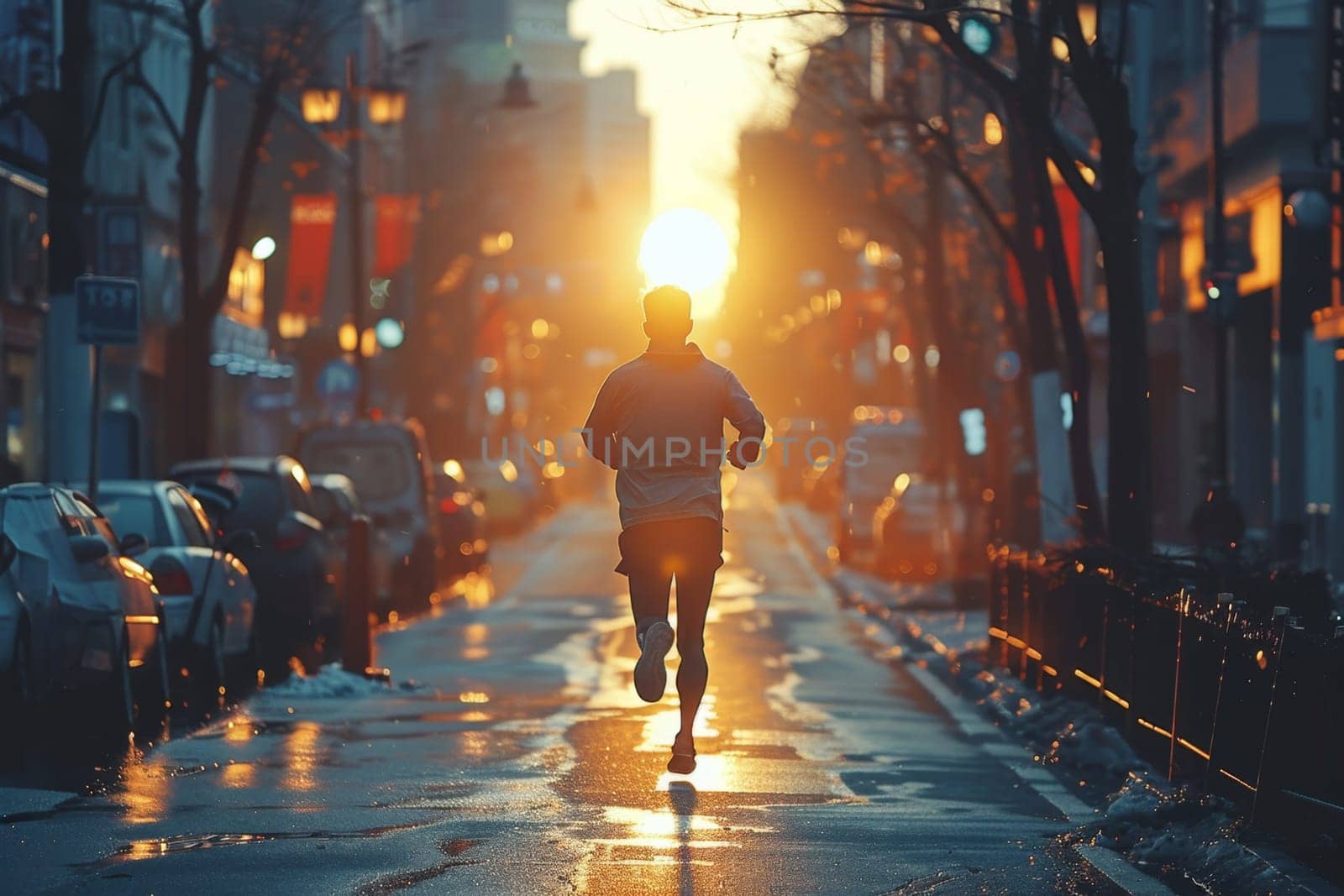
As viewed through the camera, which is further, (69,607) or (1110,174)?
(1110,174)

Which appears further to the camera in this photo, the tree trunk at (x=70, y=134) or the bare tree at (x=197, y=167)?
the bare tree at (x=197, y=167)

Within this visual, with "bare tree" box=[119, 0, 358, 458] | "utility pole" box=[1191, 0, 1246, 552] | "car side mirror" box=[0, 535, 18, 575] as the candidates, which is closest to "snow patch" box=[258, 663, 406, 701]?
"car side mirror" box=[0, 535, 18, 575]

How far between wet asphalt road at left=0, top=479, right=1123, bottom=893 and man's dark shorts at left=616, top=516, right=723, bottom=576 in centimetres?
83

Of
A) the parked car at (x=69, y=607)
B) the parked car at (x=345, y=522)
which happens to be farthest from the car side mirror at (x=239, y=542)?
the parked car at (x=345, y=522)

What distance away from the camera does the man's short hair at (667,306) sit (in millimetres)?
10703

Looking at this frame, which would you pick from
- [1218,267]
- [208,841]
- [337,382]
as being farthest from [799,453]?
[208,841]

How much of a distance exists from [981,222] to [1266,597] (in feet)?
82.0

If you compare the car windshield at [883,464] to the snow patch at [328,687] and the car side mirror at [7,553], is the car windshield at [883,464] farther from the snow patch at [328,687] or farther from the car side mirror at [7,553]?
the car side mirror at [7,553]

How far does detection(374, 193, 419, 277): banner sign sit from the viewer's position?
51.9 metres

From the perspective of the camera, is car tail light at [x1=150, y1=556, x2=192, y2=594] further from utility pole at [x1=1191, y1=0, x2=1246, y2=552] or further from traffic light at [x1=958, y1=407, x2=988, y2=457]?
traffic light at [x1=958, y1=407, x2=988, y2=457]

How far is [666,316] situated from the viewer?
Result: 421 inches

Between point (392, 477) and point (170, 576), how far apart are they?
41.6 feet

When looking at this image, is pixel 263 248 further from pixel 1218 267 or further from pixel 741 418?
pixel 741 418

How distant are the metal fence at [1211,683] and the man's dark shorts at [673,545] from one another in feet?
6.16
